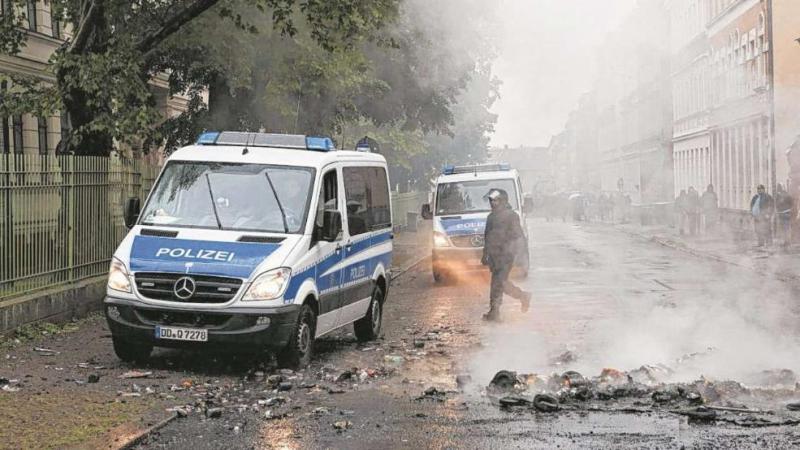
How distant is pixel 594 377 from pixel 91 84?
27.7 ft

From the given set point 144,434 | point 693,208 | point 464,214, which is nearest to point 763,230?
point 693,208

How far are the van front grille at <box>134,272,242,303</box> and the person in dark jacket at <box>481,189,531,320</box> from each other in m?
5.61

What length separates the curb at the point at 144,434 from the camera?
6.80 meters

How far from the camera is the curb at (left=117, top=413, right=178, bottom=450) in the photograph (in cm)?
680

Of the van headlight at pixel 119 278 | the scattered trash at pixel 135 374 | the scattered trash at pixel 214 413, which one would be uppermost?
the van headlight at pixel 119 278

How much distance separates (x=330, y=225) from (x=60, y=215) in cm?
497

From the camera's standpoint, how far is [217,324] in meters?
9.46

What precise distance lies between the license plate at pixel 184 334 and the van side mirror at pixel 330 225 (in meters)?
1.55

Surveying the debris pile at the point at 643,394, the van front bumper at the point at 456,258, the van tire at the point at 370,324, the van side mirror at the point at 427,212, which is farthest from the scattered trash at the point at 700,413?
the van side mirror at the point at 427,212

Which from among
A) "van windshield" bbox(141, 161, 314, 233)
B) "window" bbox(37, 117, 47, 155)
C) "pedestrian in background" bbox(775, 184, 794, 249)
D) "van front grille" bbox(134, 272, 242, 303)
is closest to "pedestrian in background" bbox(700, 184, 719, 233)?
"pedestrian in background" bbox(775, 184, 794, 249)

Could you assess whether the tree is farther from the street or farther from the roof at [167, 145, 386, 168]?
the roof at [167, 145, 386, 168]

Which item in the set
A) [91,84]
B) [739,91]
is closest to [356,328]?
[91,84]

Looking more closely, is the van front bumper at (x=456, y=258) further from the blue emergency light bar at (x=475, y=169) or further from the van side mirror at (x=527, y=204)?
the blue emergency light bar at (x=475, y=169)

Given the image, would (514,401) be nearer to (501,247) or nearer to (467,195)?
(501,247)
